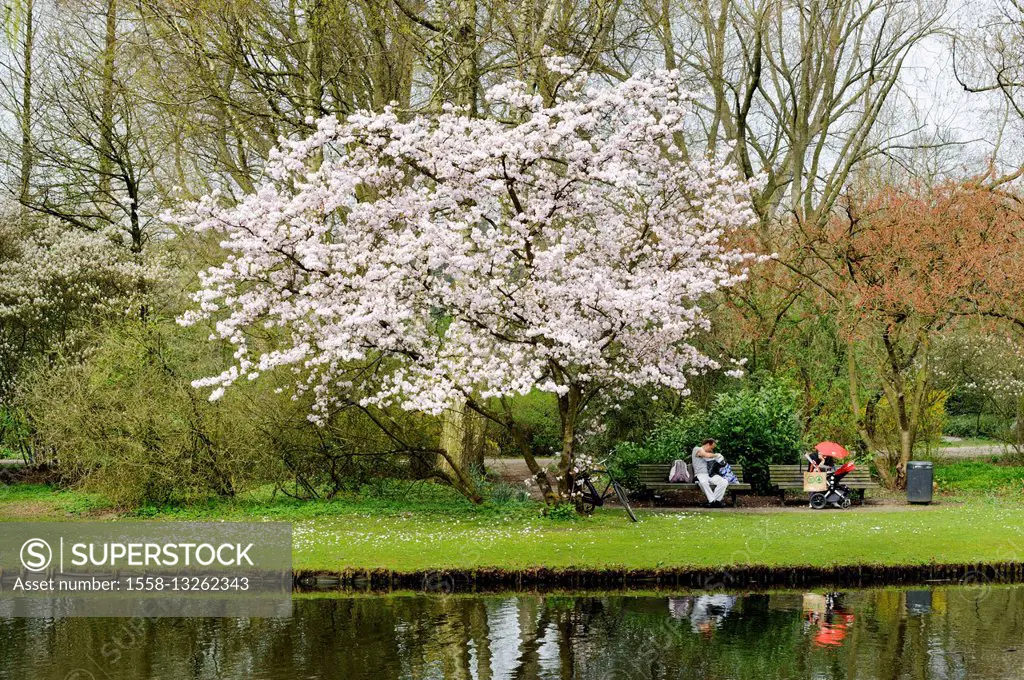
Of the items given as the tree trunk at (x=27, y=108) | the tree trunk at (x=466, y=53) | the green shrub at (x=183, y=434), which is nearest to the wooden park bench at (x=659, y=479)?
the green shrub at (x=183, y=434)

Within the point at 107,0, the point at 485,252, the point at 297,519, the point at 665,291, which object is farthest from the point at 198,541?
the point at 107,0

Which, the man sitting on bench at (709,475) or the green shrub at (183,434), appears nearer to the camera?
the green shrub at (183,434)

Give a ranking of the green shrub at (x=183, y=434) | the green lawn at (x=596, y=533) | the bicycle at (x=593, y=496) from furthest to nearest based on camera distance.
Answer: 1. the green shrub at (x=183, y=434)
2. the bicycle at (x=593, y=496)
3. the green lawn at (x=596, y=533)

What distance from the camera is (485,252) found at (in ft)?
52.2

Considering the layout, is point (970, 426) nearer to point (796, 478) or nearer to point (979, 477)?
point (979, 477)

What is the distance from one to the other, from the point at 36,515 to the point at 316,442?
4.83 metres

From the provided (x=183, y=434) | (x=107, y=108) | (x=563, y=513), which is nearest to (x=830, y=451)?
(x=563, y=513)

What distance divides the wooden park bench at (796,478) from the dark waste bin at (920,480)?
2.41 ft

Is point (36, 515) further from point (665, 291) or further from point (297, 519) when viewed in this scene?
point (665, 291)

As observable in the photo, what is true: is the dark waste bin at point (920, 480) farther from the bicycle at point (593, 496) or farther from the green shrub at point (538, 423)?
the green shrub at point (538, 423)

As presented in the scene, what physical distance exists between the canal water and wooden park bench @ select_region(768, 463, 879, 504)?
7462 mm

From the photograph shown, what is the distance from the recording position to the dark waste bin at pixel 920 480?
19484 mm

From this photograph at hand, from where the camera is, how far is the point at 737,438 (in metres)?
20.7

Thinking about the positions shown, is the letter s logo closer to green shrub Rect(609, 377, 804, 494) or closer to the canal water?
the canal water
